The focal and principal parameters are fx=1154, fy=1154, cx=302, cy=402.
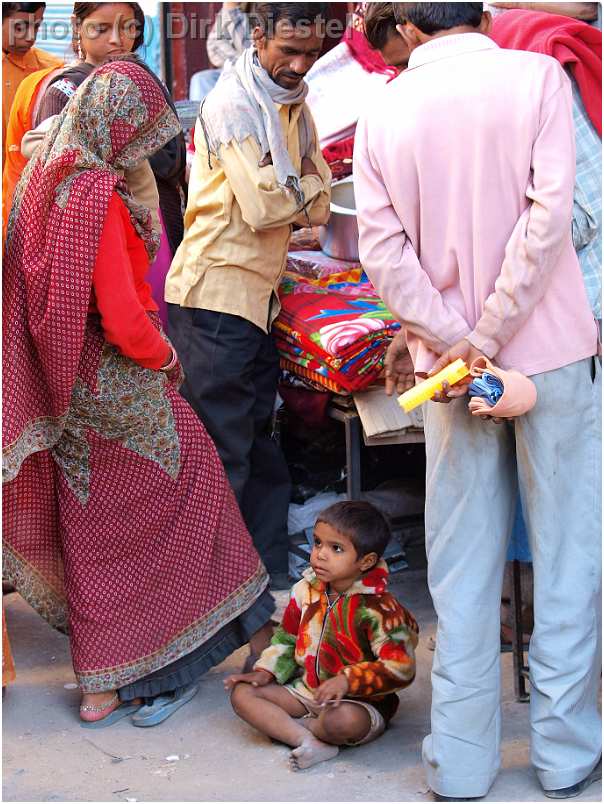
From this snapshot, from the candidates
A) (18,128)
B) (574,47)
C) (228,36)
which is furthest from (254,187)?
(228,36)

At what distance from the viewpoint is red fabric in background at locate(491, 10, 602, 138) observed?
10.5 ft

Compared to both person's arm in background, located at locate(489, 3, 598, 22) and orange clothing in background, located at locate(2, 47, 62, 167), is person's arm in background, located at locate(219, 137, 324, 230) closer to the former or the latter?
person's arm in background, located at locate(489, 3, 598, 22)

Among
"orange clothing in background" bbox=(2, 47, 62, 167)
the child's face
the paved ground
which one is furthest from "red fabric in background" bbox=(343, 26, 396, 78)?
the paved ground

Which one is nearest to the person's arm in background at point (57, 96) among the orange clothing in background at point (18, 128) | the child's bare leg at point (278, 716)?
the orange clothing in background at point (18, 128)

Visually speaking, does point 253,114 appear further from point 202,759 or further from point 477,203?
point 202,759

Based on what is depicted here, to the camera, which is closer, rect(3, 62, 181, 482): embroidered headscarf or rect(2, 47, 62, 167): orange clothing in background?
rect(3, 62, 181, 482): embroidered headscarf

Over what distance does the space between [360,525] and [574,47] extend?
1463 mm

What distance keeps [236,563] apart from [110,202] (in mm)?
1175

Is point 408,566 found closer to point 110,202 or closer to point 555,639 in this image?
point 555,639

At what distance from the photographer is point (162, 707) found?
11.4 feet

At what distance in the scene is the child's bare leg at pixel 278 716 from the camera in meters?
3.12

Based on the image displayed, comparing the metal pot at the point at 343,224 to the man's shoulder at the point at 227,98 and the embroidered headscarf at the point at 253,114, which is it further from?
the man's shoulder at the point at 227,98

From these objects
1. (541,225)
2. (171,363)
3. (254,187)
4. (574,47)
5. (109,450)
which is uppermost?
(574,47)

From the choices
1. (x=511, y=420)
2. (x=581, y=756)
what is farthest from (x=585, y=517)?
(x=581, y=756)
